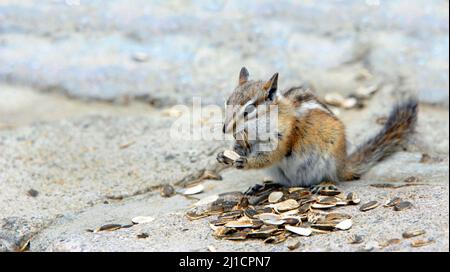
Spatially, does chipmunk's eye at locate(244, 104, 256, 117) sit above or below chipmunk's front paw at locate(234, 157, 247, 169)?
above

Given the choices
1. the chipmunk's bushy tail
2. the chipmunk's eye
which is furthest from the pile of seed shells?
the chipmunk's bushy tail

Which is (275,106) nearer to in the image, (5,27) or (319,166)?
(319,166)

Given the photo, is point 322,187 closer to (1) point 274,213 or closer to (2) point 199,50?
(1) point 274,213

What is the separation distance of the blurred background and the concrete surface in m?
0.02

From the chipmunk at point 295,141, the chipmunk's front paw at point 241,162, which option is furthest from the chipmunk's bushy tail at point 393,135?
the chipmunk's front paw at point 241,162

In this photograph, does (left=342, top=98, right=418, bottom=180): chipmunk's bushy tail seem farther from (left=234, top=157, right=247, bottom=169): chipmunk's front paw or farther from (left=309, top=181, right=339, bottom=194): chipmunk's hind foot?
(left=234, top=157, right=247, bottom=169): chipmunk's front paw

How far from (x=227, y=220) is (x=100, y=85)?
2.93 m

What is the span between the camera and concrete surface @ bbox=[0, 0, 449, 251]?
183 inches

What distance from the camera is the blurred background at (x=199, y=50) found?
6801 millimetres

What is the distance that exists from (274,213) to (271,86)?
2.45 feet

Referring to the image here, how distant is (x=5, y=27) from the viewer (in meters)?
7.36

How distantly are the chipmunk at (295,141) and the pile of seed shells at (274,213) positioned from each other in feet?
0.52

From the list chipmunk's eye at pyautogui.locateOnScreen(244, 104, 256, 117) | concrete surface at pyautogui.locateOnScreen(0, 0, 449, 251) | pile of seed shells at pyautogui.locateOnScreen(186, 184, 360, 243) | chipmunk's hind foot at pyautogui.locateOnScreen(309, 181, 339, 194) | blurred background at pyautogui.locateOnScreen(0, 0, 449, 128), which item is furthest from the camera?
blurred background at pyautogui.locateOnScreen(0, 0, 449, 128)

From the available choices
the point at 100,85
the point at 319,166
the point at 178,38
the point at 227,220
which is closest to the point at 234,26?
the point at 178,38
